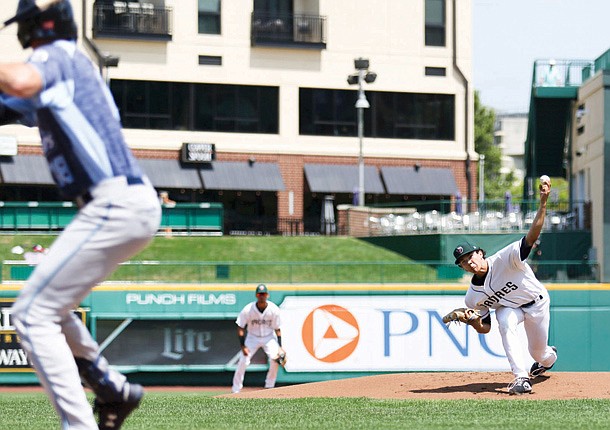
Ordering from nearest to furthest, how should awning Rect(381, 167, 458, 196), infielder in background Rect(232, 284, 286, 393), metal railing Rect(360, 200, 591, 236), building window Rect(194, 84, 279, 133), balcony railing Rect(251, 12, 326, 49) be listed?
1. infielder in background Rect(232, 284, 286, 393)
2. metal railing Rect(360, 200, 591, 236)
3. building window Rect(194, 84, 279, 133)
4. balcony railing Rect(251, 12, 326, 49)
5. awning Rect(381, 167, 458, 196)

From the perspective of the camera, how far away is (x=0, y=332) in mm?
20156

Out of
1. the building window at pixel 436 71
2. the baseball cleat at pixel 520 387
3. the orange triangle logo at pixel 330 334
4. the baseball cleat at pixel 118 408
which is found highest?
the building window at pixel 436 71

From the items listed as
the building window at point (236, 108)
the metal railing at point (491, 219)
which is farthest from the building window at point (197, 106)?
→ the metal railing at point (491, 219)

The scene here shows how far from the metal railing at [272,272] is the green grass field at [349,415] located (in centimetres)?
955

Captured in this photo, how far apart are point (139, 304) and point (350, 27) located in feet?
84.0

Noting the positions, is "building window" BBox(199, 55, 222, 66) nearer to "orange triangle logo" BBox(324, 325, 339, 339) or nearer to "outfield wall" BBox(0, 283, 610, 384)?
"outfield wall" BBox(0, 283, 610, 384)

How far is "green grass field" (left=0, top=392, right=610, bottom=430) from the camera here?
812cm

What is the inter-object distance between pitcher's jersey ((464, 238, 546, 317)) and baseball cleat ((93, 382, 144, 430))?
708 cm

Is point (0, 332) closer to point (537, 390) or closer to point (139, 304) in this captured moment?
point (139, 304)

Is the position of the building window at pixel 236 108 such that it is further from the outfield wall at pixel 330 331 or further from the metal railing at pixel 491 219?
the outfield wall at pixel 330 331

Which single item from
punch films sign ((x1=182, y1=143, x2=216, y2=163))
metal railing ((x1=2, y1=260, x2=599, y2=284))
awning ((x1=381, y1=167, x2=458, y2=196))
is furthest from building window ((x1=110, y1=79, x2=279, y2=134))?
metal railing ((x1=2, y1=260, x2=599, y2=284))

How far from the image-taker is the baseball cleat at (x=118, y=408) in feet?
18.1

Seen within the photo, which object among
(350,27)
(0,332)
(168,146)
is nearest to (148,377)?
(0,332)

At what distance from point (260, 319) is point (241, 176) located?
75.9 ft
